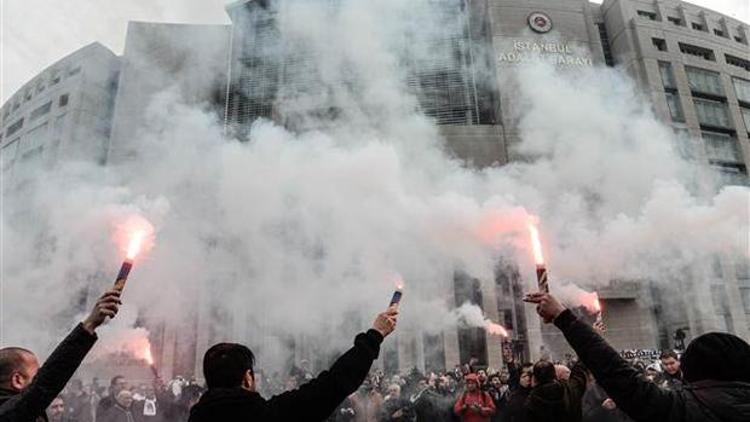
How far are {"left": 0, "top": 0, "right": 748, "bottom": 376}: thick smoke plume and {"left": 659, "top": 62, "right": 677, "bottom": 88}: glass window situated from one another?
988 centimetres

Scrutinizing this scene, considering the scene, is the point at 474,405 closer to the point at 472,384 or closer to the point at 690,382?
the point at 472,384

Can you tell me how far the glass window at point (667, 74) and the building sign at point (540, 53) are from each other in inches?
305

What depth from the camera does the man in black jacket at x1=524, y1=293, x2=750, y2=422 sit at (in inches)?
59.7

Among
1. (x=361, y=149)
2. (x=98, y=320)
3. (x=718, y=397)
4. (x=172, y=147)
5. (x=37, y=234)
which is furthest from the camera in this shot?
(x=37, y=234)

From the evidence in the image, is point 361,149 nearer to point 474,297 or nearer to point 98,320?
point 474,297

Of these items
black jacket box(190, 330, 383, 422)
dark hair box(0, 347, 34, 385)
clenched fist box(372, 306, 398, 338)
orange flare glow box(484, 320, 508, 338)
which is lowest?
black jacket box(190, 330, 383, 422)

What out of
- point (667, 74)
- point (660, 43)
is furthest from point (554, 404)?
point (660, 43)

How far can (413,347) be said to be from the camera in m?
23.5

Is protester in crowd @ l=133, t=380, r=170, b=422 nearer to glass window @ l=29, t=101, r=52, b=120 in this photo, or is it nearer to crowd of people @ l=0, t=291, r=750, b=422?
crowd of people @ l=0, t=291, r=750, b=422

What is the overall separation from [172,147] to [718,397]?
18.5 metres

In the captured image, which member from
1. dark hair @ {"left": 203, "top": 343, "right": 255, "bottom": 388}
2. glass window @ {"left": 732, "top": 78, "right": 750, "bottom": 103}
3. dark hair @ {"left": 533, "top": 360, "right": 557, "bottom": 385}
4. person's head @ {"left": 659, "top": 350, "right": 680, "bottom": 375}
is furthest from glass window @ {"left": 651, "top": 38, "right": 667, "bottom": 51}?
dark hair @ {"left": 203, "top": 343, "right": 255, "bottom": 388}

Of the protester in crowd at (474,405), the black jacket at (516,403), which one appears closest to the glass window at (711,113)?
the protester in crowd at (474,405)

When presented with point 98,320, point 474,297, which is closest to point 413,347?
point 474,297

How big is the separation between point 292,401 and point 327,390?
12cm
